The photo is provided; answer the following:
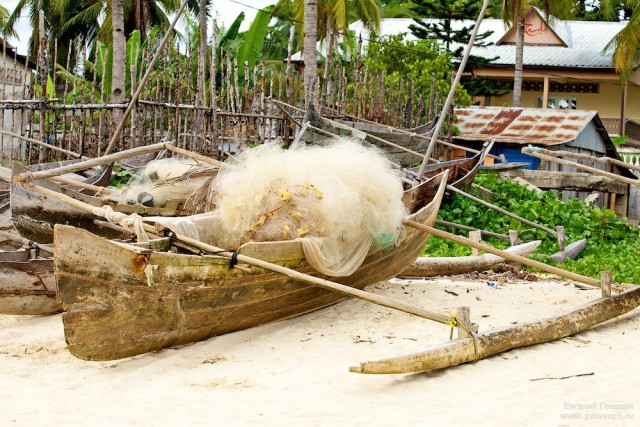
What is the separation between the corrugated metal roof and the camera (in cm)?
2525

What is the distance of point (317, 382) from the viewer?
4633mm

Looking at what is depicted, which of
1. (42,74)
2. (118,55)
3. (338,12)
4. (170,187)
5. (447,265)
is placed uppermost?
(338,12)

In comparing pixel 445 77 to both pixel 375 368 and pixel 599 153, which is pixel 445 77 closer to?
pixel 599 153

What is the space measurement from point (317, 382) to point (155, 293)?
1.08m

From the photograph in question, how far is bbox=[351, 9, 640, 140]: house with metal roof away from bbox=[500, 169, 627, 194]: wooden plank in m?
10.2

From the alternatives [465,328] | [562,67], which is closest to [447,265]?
[465,328]

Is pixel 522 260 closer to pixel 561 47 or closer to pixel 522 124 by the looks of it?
pixel 522 124

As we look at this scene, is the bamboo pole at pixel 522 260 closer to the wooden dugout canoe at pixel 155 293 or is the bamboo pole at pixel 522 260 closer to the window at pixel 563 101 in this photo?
the wooden dugout canoe at pixel 155 293

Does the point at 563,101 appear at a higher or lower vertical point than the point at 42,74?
higher

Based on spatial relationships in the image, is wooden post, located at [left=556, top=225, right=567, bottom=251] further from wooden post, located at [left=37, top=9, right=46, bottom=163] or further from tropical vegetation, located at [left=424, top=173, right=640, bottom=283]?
wooden post, located at [left=37, top=9, right=46, bottom=163]

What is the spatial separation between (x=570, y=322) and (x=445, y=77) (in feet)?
51.1

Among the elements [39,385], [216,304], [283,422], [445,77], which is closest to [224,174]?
[216,304]

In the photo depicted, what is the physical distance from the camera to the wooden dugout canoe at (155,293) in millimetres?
4539

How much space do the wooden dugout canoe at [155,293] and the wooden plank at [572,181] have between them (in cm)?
960
